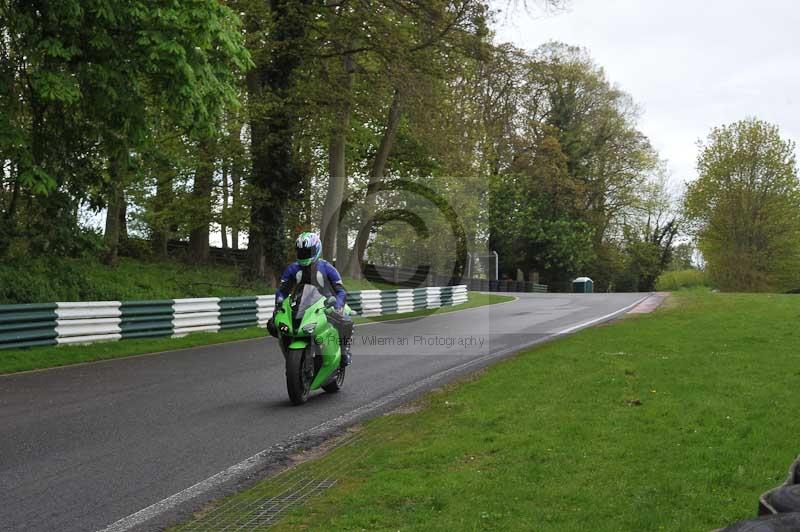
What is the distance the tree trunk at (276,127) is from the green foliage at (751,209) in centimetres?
4141

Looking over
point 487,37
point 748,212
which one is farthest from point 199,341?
point 748,212

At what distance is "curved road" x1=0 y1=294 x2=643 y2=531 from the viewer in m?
5.72

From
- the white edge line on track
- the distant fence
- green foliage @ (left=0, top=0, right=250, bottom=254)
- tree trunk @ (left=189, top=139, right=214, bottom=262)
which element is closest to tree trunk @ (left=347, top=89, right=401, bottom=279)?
tree trunk @ (left=189, top=139, right=214, bottom=262)

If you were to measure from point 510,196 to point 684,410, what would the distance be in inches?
1991

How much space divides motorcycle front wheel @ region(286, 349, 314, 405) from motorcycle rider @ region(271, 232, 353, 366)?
489mm

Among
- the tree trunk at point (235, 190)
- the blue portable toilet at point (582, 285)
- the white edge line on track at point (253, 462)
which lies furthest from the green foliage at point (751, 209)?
the white edge line on track at point (253, 462)

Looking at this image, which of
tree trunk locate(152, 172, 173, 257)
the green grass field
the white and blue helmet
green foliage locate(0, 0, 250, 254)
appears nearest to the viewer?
the green grass field

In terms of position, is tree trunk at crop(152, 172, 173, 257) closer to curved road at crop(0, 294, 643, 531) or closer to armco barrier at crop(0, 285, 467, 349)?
armco barrier at crop(0, 285, 467, 349)

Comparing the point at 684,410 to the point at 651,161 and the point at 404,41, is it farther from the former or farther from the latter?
the point at 651,161

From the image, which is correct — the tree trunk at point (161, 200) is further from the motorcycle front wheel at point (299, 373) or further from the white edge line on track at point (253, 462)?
the motorcycle front wheel at point (299, 373)

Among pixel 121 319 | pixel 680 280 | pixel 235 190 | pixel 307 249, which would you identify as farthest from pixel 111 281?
pixel 680 280

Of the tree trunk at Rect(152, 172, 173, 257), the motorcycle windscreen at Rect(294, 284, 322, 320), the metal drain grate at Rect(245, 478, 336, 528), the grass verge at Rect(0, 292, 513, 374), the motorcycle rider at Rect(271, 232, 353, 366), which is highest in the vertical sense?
the tree trunk at Rect(152, 172, 173, 257)

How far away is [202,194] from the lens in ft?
101

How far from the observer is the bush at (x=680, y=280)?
68812 mm
